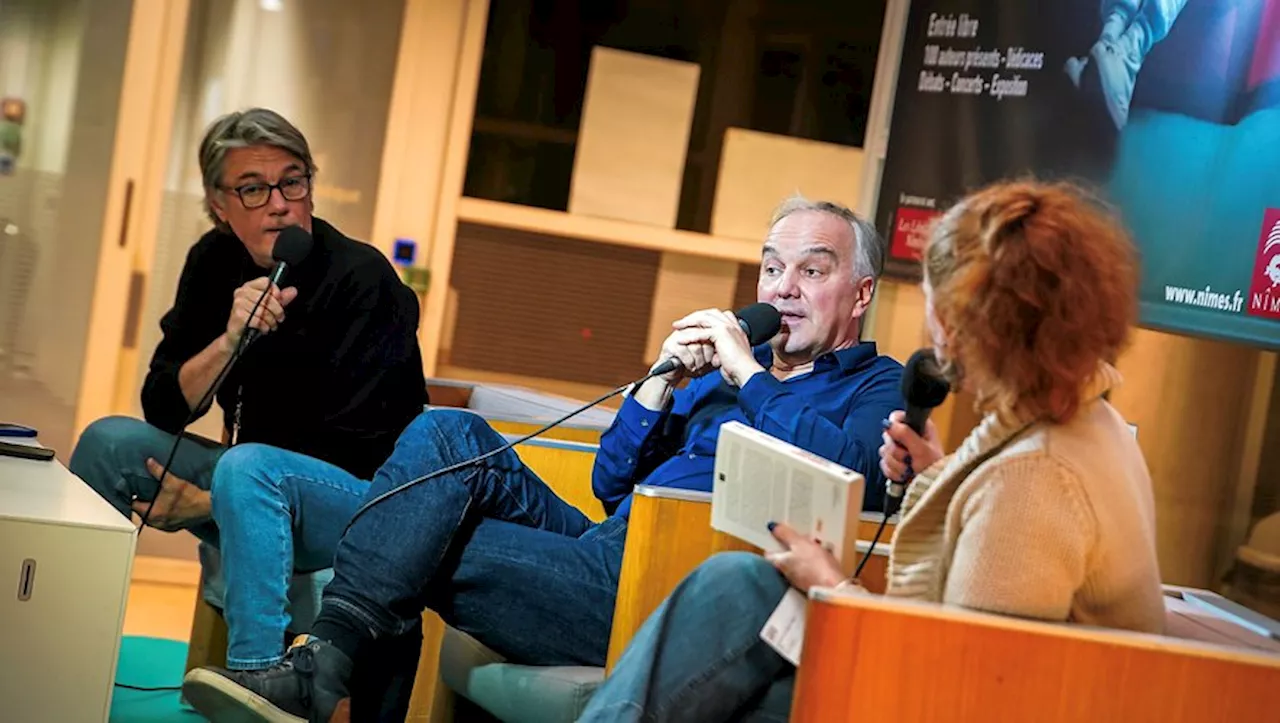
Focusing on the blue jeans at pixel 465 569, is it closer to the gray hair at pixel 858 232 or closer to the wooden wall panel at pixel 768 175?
the gray hair at pixel 858 232

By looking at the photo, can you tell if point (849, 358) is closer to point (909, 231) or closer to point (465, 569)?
point (465, 569)

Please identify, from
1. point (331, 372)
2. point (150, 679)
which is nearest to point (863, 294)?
point (331, 372)

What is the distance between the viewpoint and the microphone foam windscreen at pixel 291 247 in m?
3.26

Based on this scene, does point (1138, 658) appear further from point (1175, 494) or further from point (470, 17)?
point (470, 17)

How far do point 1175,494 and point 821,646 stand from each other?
236 cm

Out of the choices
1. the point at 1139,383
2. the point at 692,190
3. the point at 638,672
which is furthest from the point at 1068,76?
the point at 638,672

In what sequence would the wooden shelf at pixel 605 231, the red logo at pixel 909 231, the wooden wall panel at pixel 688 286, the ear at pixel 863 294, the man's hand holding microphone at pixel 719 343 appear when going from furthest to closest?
1. the wooden wall panel at pixel 688 286
2. the wooden shelf at pixel 605 231
3. the red logo at pixel 909 231
4. the ear at pixel 863 294
5. the man's hand holding microphone at pixel 719 343

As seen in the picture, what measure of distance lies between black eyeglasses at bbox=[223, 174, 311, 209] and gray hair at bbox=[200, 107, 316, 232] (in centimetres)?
5

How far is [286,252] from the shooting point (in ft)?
10.7

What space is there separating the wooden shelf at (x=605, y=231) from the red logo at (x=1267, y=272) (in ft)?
6.80

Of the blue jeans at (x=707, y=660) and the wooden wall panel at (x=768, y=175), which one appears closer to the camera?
the blue jeans at (x=707, y=660)

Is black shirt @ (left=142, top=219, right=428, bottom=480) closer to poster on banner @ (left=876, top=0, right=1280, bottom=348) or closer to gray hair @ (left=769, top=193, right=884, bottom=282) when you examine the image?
gray hair @ (left=769, top=193, right=884, bottom=282)

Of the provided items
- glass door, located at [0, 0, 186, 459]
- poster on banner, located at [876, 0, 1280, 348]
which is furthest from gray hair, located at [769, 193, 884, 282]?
glass door, located at [0, 0, 186, 459]

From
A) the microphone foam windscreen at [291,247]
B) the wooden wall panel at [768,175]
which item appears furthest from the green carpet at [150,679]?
the wooden wall panel at [768,175]
